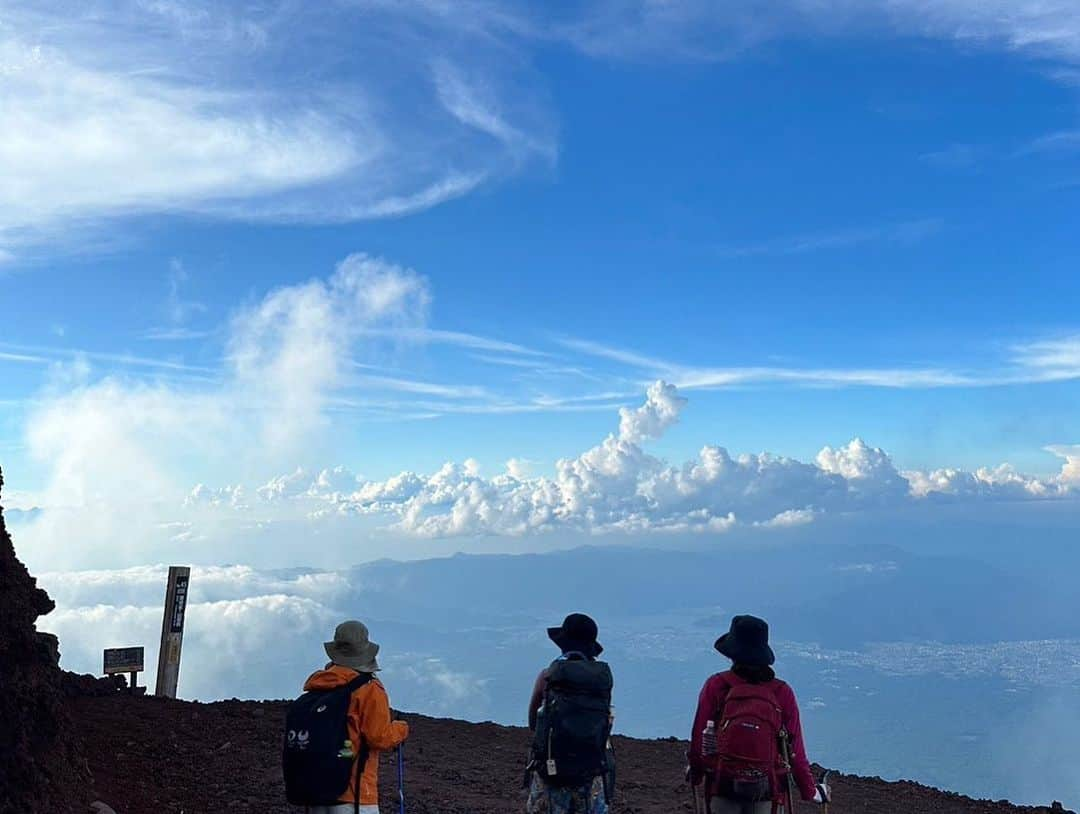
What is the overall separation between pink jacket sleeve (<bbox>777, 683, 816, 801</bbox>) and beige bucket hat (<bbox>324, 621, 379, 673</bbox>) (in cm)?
302

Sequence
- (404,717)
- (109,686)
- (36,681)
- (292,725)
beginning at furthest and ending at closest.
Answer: (404,717) → (109,686) → (36,681) → (292,725)

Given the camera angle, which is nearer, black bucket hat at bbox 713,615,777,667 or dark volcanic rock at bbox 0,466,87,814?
black bucket hat at bbox 713,615,777,667

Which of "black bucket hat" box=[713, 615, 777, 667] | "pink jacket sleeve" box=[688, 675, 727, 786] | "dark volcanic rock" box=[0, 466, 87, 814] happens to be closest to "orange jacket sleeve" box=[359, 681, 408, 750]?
"pink jacket sleeve" box=[688, 675, 727, 786]

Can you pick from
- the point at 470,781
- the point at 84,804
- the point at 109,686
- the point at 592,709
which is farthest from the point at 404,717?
the point at 592,709

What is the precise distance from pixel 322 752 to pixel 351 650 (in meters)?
0.71

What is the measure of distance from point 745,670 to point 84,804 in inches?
287

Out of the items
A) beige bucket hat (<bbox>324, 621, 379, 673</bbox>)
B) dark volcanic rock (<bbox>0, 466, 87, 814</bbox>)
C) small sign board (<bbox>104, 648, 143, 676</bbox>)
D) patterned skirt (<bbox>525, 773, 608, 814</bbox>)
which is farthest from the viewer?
small sign board (<bbox>104, 648, 143, 676</bbox>)

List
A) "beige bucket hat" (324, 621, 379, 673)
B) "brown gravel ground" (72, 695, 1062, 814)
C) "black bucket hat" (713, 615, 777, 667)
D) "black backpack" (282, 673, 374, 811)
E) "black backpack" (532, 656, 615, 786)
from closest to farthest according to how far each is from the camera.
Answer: "black backpack" (282, 673, 374, 811) → "beige bucket hat" (324, 621, 379, 673) → "black bucket hat" (713, 615, 777, 667) → "black backpack" (532, 656, 615, 786) → "brown gravel ground" (72, 695, 1062, 814)

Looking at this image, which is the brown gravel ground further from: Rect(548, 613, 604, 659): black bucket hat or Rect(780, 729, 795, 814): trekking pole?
Rect(780, 729, 795, 814): trekking pole

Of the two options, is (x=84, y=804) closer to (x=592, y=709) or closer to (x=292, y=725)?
(x=292, y=725)

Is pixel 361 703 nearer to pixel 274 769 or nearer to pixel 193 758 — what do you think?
pixel 274 769

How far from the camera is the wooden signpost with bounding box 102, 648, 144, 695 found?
15922mm

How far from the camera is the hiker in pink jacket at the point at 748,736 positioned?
23.3 ft

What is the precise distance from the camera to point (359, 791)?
6.91 m
